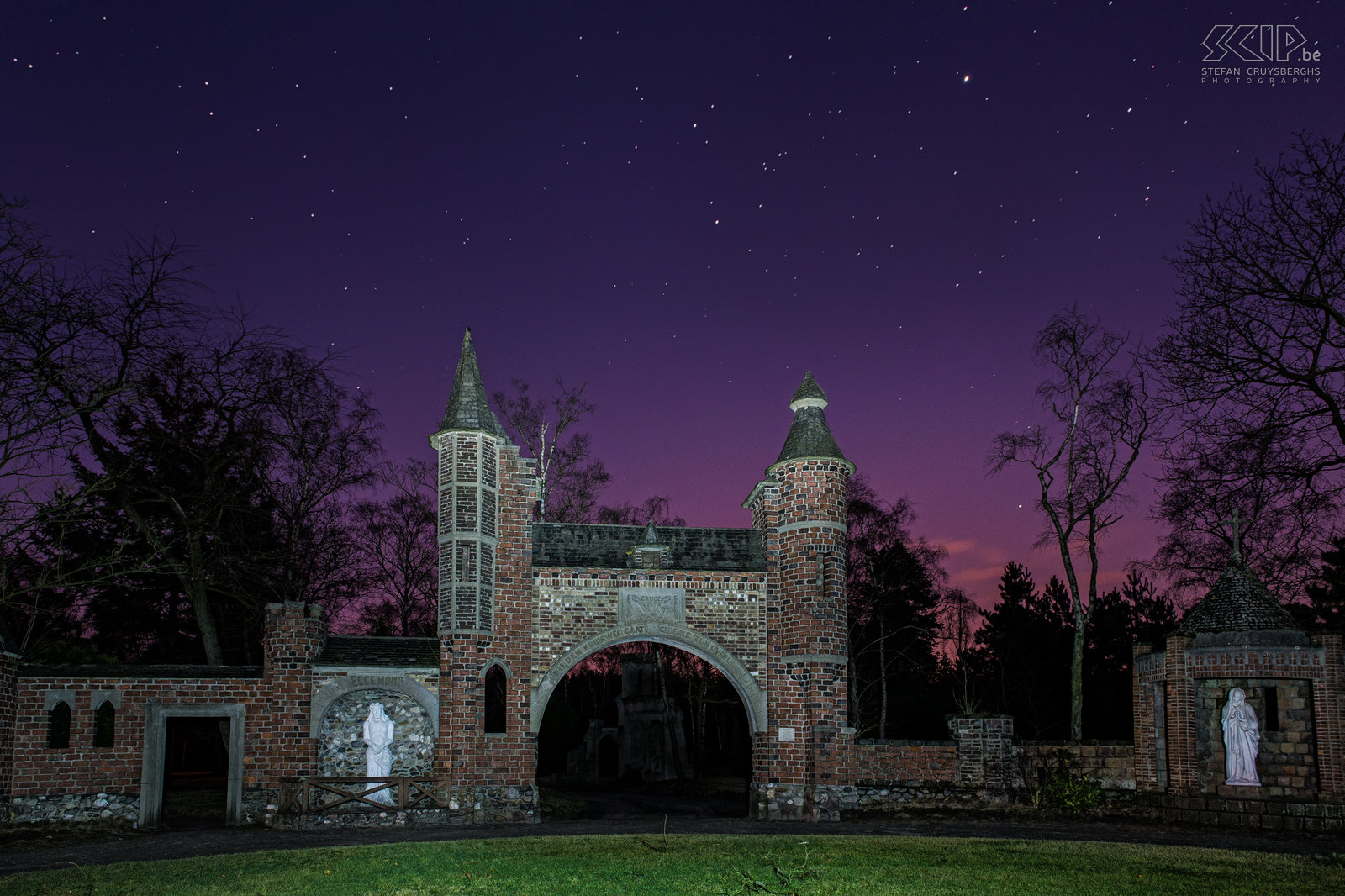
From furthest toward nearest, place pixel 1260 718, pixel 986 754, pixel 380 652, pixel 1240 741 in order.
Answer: pixel 986 754 < pixel 380 652 < pixel 1260 718 < pixel 1240 741

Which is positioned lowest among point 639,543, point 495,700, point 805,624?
point 495,700

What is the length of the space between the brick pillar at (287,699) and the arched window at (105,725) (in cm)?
245

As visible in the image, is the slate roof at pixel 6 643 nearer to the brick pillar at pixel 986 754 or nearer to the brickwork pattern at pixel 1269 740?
the brick pillar at pixel 986 754

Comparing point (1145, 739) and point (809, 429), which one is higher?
point (809, 429)

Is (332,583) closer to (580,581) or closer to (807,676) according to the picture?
(580,581)

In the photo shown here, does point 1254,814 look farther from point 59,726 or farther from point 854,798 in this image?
point 59,726

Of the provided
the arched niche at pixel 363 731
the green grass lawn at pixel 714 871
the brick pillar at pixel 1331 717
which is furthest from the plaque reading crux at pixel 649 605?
the brick pillar at pixel 1331 717

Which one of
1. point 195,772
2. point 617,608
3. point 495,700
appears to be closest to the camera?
point 617,608

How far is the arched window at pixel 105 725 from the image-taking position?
727 inches

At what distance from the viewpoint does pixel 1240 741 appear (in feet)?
63.1

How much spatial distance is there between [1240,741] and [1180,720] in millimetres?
1101

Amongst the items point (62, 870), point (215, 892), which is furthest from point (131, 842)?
point (215, 892)

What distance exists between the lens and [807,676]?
21.3 meters

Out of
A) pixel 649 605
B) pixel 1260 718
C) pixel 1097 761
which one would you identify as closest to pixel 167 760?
pixel 649 605
